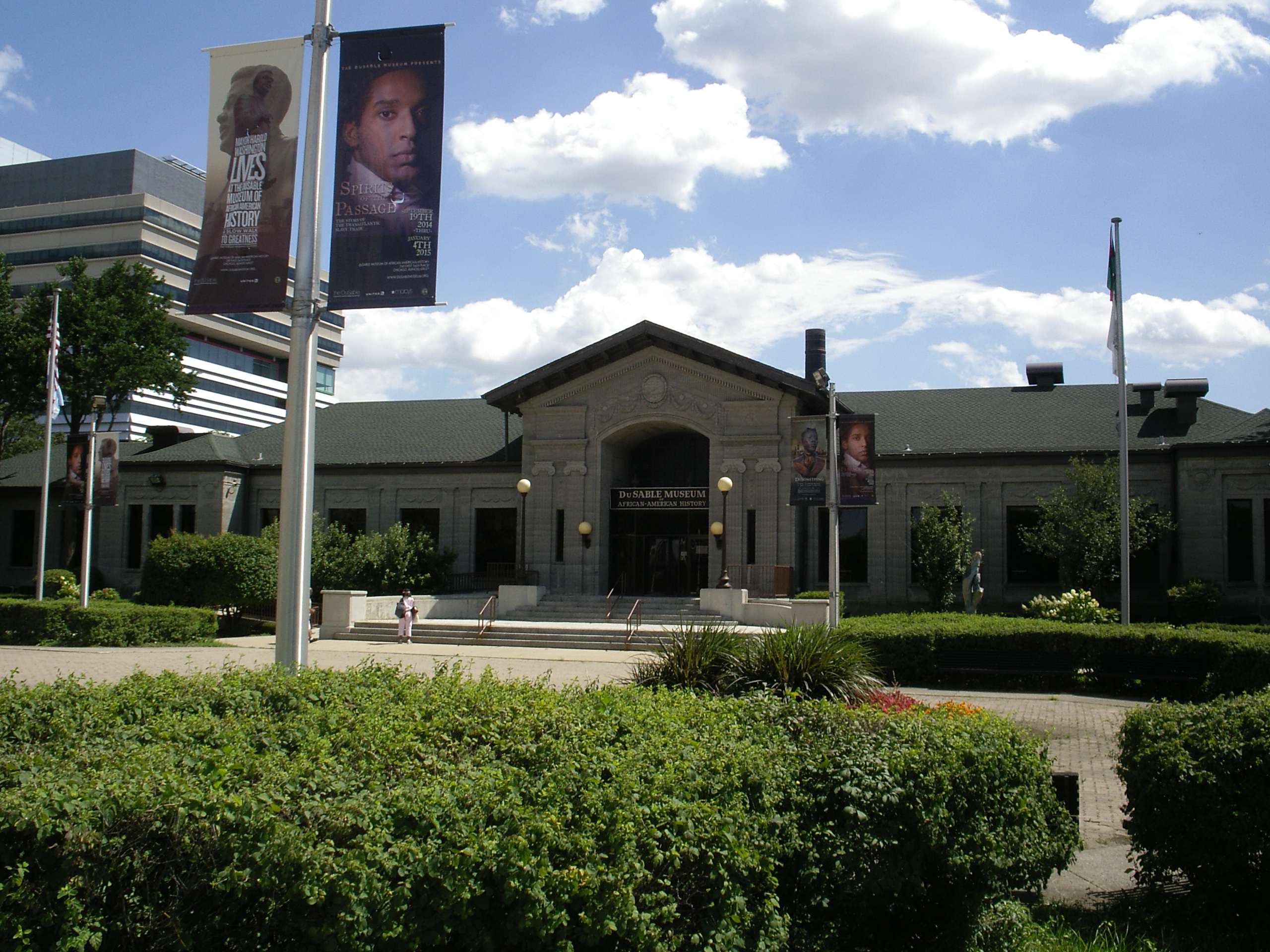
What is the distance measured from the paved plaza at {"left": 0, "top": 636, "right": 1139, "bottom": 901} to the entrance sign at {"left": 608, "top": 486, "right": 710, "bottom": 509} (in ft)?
32.4

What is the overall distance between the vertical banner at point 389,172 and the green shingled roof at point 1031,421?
84.4ft

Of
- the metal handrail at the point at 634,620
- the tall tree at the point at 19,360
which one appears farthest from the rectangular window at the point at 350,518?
the tall tree at the point at 19,360

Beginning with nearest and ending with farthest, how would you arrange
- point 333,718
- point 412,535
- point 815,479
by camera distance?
point 333,718
point 815,479
point 412,535

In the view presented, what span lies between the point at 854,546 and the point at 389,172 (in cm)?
2599

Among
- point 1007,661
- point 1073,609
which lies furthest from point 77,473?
point 1073,609

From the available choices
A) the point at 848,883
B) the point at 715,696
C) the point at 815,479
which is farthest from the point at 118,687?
the point at 815,479

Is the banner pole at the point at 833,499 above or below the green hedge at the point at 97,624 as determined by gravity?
above

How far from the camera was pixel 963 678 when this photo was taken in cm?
1988

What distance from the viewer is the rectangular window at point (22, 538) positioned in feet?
141

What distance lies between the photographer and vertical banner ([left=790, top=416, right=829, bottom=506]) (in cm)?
2488

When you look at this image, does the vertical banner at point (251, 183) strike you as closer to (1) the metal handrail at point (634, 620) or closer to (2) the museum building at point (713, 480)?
(1) the metal handrail at point (634, 620)

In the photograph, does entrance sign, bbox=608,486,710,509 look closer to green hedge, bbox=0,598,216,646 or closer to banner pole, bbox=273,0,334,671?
green hedge, bbox=0,598,216,646

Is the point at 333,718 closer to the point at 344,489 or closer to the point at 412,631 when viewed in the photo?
the point at 412,631

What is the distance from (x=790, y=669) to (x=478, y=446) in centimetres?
2955
